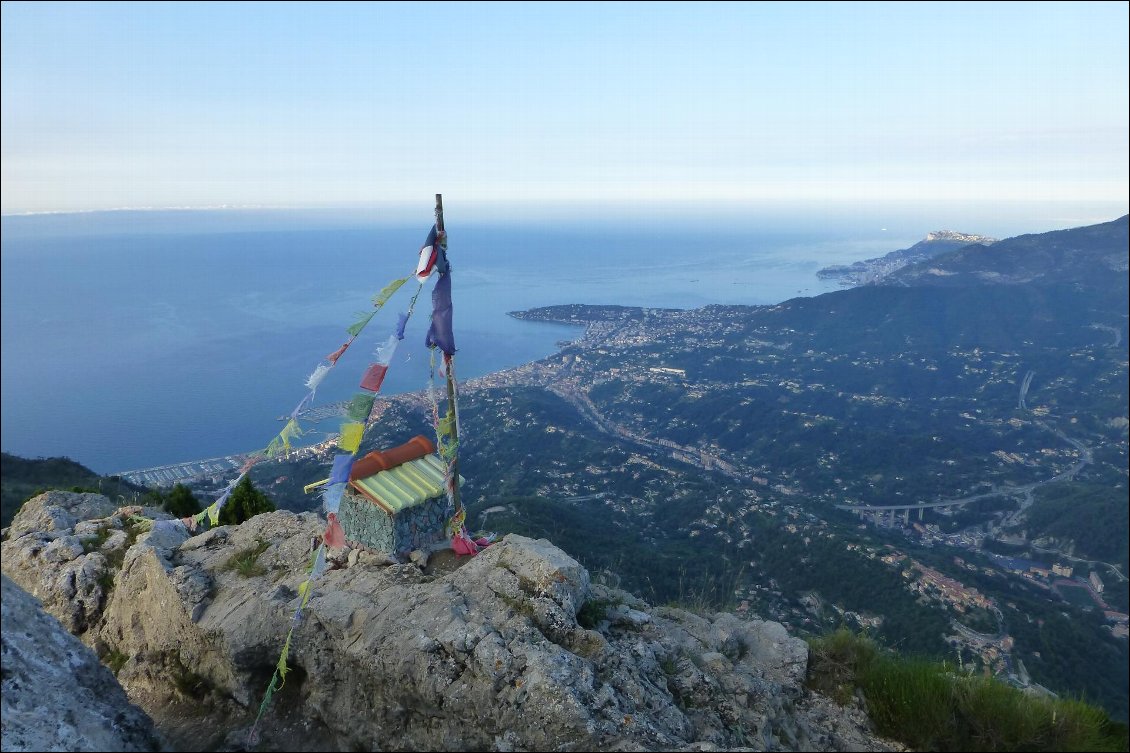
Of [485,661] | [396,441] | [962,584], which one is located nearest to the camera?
[485,661]

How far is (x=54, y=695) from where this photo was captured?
3.68 meters

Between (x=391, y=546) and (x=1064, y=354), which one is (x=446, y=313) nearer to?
(x=391, y=546)

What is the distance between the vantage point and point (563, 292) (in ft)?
484

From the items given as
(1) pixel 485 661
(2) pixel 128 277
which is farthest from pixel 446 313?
(2) pixel 128 277

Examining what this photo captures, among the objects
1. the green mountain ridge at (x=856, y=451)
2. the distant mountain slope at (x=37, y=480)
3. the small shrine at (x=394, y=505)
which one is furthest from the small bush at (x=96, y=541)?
the distant mountain slope at (x=37, y=480)

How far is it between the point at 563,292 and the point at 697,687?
144 meters

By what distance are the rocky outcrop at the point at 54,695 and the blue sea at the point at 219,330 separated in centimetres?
453

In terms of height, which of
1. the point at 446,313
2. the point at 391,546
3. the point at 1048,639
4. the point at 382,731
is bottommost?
the point at 1048,639

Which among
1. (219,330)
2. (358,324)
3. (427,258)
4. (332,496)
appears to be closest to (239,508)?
(332,496)

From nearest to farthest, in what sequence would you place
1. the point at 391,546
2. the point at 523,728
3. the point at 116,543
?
1. the point at 523,728
2. the point at 391,546
3. the point at 116,543

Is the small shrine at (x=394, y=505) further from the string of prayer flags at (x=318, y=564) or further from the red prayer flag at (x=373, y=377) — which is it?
the red prayer flag at (x=373, y=377)

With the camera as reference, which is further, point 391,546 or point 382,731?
point 391,546

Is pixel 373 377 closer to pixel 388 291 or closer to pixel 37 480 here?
pixel 388 291

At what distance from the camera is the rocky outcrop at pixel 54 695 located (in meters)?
3.37
